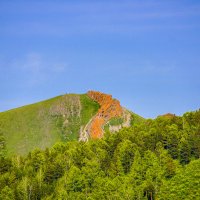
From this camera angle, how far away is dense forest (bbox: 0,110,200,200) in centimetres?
14438

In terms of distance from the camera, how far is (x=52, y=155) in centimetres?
19788

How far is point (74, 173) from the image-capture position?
16862 cm

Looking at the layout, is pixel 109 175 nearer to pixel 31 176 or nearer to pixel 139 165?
pixel 139 165

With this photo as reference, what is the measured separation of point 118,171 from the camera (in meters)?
173

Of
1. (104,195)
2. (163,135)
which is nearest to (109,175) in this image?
(104,195)

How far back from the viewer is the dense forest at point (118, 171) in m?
144

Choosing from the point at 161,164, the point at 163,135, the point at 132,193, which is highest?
the point at 163,135

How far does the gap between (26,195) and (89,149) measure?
46.6 meters

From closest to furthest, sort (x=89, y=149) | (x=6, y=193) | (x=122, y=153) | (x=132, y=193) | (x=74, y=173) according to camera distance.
A: 1. (x=132, y=193)
2. (x=6, y=193)
3. (x=74, y=173)
4. (x=122, y=153)
5. (x=89, y=149)

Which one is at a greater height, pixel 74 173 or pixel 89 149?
pixel 89 149

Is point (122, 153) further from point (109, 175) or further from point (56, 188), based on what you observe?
point (56, 188)

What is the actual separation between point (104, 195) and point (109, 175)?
23263 mm

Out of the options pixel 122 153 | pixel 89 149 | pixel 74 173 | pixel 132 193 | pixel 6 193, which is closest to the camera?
pixel 132 193

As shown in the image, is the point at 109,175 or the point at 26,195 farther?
the point at 109,175
